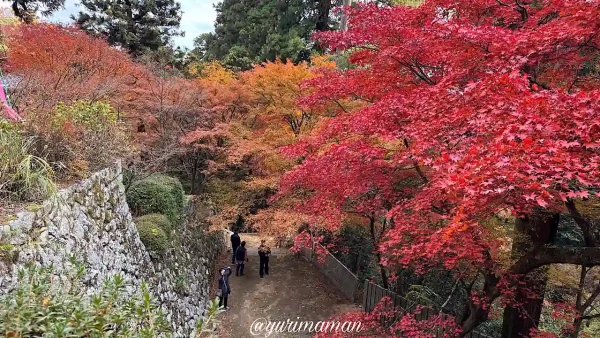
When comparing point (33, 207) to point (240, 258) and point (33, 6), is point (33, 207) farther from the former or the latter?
point (33, 6)

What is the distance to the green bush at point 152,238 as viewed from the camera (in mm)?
7230

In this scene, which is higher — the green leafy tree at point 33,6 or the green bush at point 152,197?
the green leafy tree at point 33,6

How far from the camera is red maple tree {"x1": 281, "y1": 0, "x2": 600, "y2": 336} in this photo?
294cm

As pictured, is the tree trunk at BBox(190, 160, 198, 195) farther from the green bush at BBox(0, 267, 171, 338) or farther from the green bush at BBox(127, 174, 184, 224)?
the green bush at BBox(0, 267, 171, 338)

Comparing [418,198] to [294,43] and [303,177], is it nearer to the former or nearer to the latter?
[303,177]

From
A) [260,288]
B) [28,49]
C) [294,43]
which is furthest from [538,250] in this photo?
[294,43]

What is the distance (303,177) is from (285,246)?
7761 millimetres

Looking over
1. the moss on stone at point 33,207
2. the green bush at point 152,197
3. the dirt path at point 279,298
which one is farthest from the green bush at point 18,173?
the dirt path at point 279,298

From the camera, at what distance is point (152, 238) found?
7.27 metres

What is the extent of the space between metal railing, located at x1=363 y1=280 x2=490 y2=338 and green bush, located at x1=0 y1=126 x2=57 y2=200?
639 centimetres

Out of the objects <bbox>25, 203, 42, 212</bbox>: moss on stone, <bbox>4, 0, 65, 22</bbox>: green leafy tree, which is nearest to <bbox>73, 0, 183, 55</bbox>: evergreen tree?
<bbox>4, 0, 65, 22</bbox>: green leafy tree

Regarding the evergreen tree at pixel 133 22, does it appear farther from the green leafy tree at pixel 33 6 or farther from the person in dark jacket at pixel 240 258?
the person in dark jacket at pixel 240 258

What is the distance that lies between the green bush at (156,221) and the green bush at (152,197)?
30cm

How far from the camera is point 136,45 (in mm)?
17375
